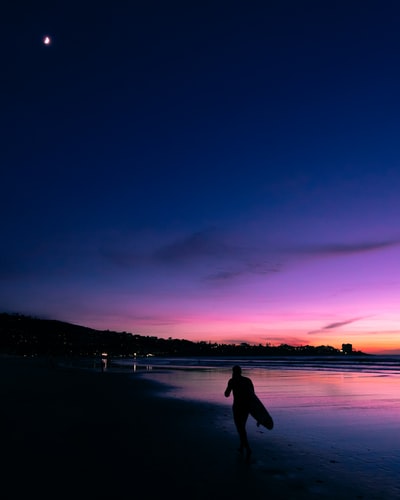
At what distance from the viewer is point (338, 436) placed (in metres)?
13.3

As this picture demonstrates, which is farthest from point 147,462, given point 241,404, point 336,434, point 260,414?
point 336,434

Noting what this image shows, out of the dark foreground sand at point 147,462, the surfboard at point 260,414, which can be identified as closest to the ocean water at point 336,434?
the dark foreground sand at point 147,462

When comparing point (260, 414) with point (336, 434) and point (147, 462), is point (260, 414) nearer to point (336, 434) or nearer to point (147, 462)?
point (147, 462)

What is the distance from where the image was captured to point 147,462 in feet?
32.7

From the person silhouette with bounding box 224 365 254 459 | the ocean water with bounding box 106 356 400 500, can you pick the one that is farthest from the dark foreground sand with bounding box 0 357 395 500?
the person silhouette with bounding box 224 365 254 459

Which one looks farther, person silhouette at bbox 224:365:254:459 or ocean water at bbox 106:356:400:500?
person silhouette at bbox 224:365:254:459

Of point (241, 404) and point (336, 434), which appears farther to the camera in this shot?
point (336, 434)

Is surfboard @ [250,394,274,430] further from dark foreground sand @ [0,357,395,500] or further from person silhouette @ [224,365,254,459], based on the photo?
dark foreground sand @ [0,357,395,500]

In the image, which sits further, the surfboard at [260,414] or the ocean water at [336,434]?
→ the surfboard at [260,414]

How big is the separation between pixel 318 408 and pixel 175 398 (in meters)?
7.98

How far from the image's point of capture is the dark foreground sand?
7984 mm

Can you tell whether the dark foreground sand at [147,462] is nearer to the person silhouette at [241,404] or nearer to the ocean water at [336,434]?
the ocean water at [336,434]

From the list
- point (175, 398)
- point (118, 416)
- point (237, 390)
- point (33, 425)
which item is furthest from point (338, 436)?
point (175, 398)

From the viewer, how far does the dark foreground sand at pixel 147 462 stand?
7984 mm
